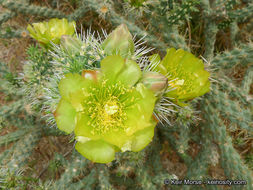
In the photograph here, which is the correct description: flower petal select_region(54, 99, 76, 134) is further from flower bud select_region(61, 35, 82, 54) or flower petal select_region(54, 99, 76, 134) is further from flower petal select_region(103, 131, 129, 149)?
flower bud select_region(61, 35, 82, 54)

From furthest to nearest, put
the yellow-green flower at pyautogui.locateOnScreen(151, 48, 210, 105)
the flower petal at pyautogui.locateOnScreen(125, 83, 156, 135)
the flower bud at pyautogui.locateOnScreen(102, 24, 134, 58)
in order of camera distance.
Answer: the yellow-green flower at pyautogui.locateOnScreen(151, 48, 210, 105) < the flower bud at pyautogui.locateOnScreen(102, 24, 134, 58) < the flower petal at pyautogui.locateOnScreen(125, 83, 156, 135)

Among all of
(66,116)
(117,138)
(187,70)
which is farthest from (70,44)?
(187,70)

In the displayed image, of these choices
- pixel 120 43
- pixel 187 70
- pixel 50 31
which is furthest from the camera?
pixel 50 31

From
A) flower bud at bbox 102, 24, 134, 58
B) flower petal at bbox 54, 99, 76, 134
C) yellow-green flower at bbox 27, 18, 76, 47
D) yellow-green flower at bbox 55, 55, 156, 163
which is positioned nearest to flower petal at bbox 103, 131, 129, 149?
yellow-green flower at bbox 55, 55, 156, 163

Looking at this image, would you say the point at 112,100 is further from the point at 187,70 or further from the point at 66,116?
the point at 187,70

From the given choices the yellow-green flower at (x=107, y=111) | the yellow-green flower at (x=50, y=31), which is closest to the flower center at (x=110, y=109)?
the yellow-green flower at (x=107, y=111)

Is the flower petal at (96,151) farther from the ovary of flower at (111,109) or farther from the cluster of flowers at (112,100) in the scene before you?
the ovary of flower at (111,109)

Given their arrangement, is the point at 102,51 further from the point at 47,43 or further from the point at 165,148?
the point at 165,148
